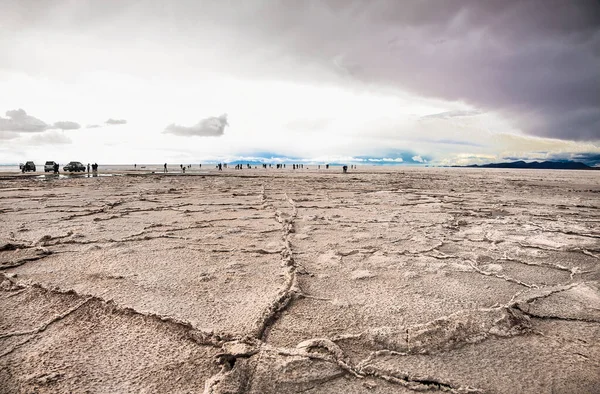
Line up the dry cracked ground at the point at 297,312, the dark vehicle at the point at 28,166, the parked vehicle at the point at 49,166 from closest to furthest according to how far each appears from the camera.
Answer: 1. the dry cracked ground at the point at 297,312
2. the parked vehicle at the point at 49,166
3. the dark vehicle at the point at 28,166

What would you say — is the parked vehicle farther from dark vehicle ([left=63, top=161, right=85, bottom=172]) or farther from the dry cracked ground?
the dry cracked ground

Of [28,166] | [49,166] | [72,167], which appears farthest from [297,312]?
[28,166]

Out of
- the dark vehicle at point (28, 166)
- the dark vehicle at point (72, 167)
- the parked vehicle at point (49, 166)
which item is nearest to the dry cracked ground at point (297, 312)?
the dark vehicle at point (72, 167)

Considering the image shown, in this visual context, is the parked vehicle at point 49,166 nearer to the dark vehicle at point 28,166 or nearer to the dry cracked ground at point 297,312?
the dark vehicle at point 28,166

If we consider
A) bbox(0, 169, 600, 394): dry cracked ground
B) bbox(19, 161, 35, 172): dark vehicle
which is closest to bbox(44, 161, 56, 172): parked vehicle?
bbox(19, 161, 35, 172): dark vehicle

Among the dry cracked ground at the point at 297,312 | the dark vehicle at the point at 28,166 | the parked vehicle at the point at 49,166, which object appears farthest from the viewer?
the dark vehicle at the point at 28,166

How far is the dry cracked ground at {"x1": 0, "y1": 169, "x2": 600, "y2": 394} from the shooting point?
1.60 metres

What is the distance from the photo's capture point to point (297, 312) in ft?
7.36

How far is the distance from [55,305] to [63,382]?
979 mm

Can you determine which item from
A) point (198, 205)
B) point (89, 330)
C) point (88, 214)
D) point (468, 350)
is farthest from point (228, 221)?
point (468, 350)

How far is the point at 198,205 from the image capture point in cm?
746

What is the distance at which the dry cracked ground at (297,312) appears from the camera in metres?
1.60

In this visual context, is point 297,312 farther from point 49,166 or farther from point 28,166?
point 28,166

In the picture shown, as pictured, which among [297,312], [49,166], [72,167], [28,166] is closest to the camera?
[297,312]
